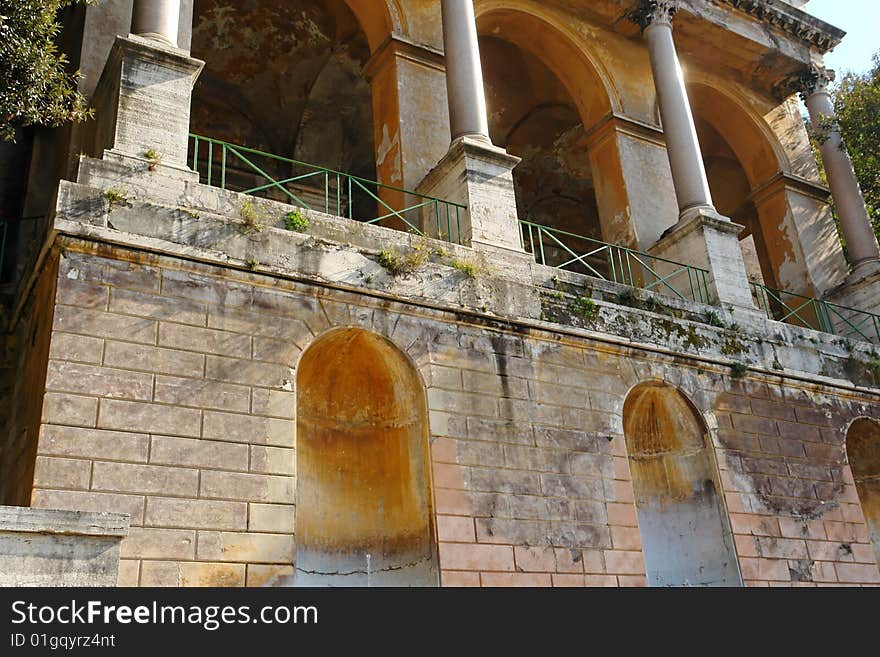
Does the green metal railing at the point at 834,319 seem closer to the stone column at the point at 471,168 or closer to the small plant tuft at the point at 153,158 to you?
the stone column at the point at 471,168

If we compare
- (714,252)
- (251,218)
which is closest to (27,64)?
(251,218)

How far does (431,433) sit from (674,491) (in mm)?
3579

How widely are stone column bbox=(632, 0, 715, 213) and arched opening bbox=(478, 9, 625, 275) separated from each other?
3.33ft

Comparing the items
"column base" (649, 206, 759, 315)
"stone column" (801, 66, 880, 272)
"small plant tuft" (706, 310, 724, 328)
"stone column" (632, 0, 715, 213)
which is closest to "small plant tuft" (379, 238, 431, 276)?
"small plant tuft" (706, 310, 724, 328)

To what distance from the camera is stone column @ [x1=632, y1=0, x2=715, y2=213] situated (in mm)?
12578

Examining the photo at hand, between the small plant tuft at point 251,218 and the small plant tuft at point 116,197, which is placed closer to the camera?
the small plant tuft at point 116,197

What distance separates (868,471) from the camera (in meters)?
12.4

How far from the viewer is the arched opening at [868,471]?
482 inches

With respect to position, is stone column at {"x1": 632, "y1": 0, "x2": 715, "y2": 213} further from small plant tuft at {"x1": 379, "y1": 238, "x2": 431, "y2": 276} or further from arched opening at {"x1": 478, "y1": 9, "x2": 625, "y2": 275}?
small plant tuft at {"x1": 379, "y1": 238, "x2": 431, "y2": 276}

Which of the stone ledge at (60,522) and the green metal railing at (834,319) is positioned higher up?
the green metal railing at (834,319)

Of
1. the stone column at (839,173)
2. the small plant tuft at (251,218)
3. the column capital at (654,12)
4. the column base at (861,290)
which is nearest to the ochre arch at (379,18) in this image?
the column capital at (654,12)

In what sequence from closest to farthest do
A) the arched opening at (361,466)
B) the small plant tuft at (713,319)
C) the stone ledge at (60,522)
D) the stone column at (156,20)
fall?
the stone ledge at (60,522)
the arched opening at (361,466)
the stone column at (156,20)
the small plant tuft at (713,319)

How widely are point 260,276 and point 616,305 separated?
426 centimetres

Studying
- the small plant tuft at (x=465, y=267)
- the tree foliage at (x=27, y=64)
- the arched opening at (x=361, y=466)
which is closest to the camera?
the tree foliage at (x=27, y=64)
